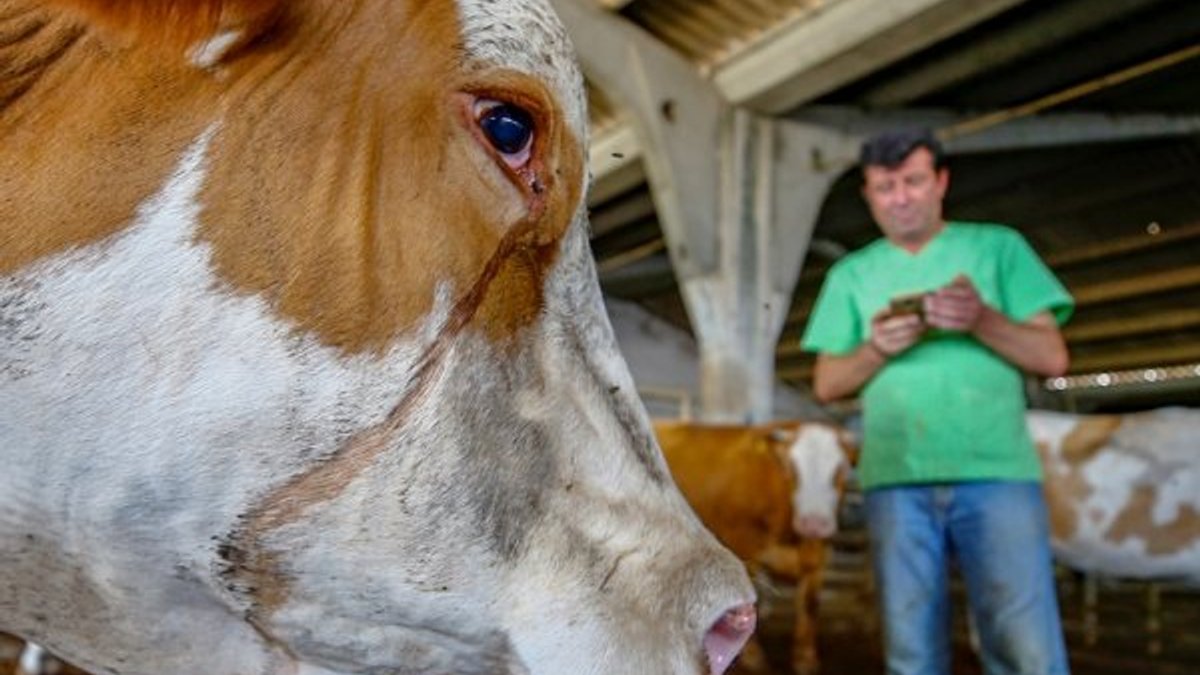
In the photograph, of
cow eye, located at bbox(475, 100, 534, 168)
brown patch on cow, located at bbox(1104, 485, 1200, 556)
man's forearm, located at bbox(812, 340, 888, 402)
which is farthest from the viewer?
brown patch on cow, located at bbox(1104, 485, 1200, 556)

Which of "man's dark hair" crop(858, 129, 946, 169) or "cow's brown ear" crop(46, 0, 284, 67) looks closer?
"cow's brown ear" crop(46, 0, 284, 67)

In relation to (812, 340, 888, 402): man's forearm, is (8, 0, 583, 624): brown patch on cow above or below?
above

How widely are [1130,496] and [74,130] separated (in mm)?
5775

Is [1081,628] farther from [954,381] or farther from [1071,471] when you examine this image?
[954,381]

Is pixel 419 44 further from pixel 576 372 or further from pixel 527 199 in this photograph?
pixel 576 372

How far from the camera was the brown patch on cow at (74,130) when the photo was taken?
0.74 meters

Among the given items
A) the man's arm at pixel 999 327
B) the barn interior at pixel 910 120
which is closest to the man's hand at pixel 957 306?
the man's arm at pixel 999 327

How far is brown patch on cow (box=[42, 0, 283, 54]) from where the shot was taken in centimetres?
77

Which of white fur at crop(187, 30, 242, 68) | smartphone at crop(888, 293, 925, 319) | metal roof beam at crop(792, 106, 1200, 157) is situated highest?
metal roof beam at crop(792, 106, 1200, 157)

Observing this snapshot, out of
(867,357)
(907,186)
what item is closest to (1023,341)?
(867,357)

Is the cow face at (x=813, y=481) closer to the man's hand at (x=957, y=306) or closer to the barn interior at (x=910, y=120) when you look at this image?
the barn interior at (x=910, y=120)

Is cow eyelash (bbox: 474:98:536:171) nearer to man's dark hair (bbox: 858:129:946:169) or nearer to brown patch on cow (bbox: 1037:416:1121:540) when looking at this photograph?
man's dark hair (bbox: 858:129:946:169)

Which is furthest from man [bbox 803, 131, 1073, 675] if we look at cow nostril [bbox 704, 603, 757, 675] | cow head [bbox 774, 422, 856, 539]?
cow head [bbox 774, 422, 856, 539]

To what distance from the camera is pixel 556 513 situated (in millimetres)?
867
